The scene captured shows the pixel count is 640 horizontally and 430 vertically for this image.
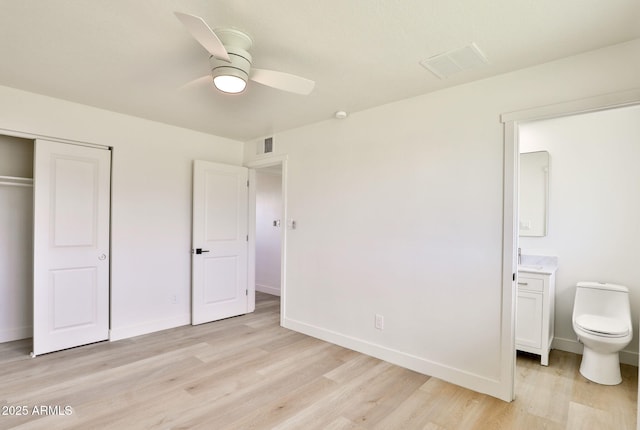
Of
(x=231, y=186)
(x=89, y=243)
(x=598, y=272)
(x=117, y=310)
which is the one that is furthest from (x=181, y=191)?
(x=598, y=272)

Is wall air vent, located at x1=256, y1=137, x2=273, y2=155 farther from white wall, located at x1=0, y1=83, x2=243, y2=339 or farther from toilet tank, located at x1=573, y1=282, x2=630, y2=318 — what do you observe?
toilet tank, located at x1=573, y1=282, x2=630, y2=318

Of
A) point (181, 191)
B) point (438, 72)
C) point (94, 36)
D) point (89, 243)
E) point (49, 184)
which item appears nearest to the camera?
point (94, 36)

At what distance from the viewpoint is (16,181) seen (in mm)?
3369

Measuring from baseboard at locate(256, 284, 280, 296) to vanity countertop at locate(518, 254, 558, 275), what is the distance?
3.87 meters

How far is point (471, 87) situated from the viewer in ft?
8.64

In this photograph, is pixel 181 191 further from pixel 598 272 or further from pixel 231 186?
pixel 598 272

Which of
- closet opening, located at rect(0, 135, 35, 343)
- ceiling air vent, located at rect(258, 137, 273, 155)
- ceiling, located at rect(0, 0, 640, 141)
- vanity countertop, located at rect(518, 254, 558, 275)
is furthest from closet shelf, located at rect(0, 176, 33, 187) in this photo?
vanity countertop, located at rect(518, 254, 558, 275)

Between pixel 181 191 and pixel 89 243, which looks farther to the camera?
pixel 181 191

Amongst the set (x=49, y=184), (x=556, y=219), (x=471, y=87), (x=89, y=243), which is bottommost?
(x=89, y=243)

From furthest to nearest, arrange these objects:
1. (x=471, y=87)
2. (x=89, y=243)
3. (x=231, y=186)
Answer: (x=231, y=186)
(x=89, y=243)
(x=471, y=87)

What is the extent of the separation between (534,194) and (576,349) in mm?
1597

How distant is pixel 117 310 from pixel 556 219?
4748mm

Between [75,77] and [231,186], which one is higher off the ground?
[75,77]

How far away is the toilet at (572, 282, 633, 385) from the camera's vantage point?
265 centimetres
